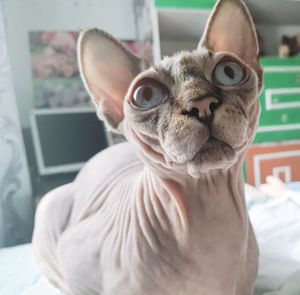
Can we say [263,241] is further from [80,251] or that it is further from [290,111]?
[290,111]

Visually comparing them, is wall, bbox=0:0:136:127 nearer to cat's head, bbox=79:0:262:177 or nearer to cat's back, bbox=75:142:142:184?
cat's back, bbox=75:142:142:184

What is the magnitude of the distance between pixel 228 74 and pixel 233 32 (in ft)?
0.30

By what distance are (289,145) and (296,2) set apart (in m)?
0.68

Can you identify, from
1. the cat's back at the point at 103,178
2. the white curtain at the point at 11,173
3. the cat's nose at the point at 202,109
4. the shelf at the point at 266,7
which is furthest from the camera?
the shelf at the point at 266,7

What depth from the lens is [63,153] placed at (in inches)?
56.0

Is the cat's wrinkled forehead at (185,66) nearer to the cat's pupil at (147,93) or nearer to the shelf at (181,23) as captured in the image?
the cat's pupil at (147,93)

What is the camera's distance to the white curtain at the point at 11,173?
1.19m

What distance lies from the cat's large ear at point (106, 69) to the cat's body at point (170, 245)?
103 mm

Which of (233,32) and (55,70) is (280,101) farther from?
(233,32)

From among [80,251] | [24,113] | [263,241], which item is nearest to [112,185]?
[80,251]

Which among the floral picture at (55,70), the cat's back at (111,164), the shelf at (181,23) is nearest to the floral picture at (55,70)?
the floral picture at (55,70)

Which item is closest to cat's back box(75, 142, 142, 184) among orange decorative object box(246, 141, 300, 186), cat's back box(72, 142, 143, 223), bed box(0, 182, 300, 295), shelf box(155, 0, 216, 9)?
cat's back box(72, 142, 143, 223)

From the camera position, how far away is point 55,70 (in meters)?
1.46

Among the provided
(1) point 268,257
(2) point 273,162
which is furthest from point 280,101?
(1) point 268,257
